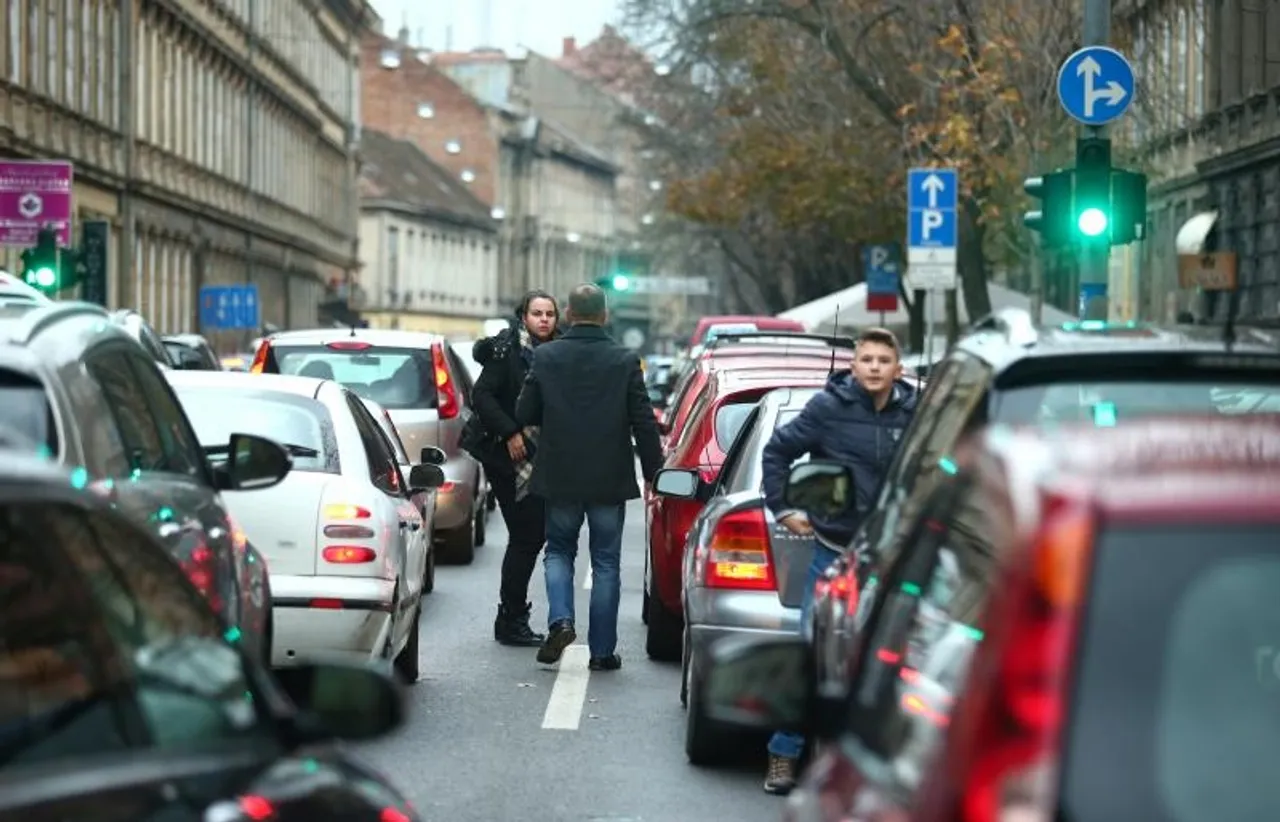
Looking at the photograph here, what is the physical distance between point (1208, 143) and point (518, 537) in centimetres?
3354

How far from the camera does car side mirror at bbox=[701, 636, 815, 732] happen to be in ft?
14.8

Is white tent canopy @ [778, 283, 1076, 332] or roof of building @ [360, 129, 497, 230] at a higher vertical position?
roof of building @ [360, 129, 497, 230]

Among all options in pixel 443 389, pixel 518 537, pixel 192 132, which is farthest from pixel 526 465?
pixel 192 132

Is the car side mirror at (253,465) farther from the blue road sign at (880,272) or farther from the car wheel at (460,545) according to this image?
the blue road sign at (880,272)

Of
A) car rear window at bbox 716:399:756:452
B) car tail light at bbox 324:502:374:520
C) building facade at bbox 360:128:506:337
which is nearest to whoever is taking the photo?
car tail light at bbox 324:502:374:520

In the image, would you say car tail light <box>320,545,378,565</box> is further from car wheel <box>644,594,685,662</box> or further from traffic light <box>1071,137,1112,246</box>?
traffic light <box>1071,137,1112,246</box>

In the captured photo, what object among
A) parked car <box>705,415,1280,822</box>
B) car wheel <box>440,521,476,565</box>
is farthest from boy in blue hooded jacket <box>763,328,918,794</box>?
car wheel <box>440,521,476,565</box>

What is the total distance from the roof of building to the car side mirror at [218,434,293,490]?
345 ft

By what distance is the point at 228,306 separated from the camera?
2361 inches

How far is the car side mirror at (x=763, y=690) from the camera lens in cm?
450

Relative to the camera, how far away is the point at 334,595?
1151 cm

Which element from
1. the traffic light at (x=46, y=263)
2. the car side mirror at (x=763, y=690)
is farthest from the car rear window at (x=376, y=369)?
the car side mirror at (x=763, y=690)

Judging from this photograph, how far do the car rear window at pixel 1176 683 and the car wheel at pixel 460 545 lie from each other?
55.1 feet

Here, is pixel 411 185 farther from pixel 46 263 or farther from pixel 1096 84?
pixel 1096 84
